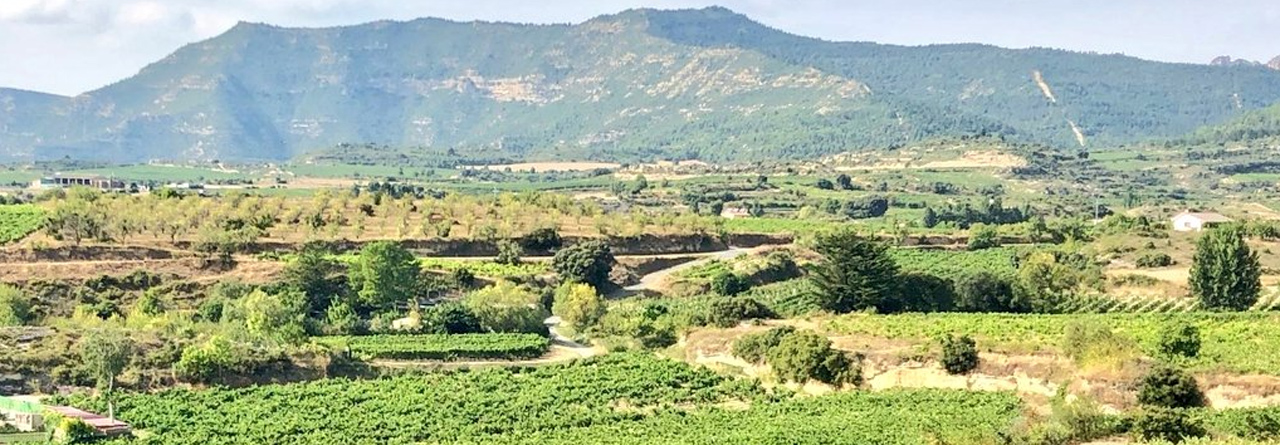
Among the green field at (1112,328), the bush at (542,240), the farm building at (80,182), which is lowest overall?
the farm building at (80,182)

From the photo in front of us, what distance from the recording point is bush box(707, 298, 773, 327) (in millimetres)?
68625

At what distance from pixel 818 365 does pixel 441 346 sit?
20.5m

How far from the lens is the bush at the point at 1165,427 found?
39.2 meters

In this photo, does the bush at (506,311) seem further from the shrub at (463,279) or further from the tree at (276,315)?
the tree at (276,315)

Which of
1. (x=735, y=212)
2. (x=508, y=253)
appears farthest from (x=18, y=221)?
(x=735, y=212)

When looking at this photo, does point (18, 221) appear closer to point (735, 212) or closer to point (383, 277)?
point (383, 277)

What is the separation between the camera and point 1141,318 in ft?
208

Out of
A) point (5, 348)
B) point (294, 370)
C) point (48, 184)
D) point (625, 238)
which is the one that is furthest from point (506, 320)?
point (48, 184)

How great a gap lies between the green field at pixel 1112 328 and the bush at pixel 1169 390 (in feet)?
5.82

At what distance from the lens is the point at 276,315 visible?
238 ft

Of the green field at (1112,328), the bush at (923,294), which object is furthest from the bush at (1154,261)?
the green field at (1112,328)

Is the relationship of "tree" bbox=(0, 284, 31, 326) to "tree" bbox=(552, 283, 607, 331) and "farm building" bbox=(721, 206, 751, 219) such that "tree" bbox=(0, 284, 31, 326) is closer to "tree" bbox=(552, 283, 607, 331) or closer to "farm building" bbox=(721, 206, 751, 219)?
"tree" bbox=(552, 283, 607, 331)

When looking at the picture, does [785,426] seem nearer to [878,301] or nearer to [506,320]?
[878,301]

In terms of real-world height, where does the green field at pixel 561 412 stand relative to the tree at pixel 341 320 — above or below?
above
